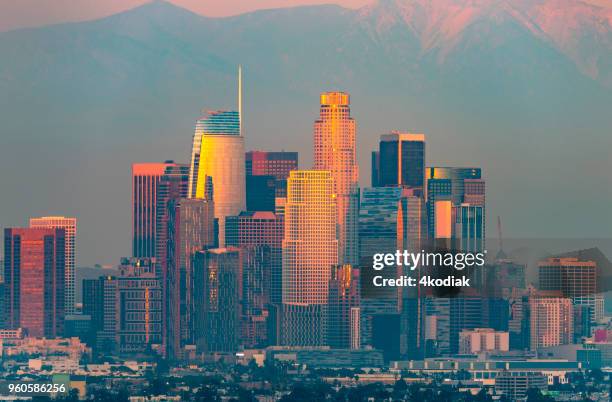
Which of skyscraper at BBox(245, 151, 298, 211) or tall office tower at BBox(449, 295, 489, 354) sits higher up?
skyscraper at BBox(245, 151, 298, 211)

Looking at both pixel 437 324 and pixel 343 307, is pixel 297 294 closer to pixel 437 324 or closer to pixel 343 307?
pixel 343 307

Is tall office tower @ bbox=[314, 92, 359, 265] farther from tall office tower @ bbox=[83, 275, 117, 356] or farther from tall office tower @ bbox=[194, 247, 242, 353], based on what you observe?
tall office tower @ bbox=[83, 275, 117, 356]

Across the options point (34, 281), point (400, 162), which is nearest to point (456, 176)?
point (400, 162)

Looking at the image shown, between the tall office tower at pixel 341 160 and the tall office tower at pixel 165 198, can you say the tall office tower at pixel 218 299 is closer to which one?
the tall office tower at pixel 165 198

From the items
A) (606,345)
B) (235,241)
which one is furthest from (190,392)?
(235,241)

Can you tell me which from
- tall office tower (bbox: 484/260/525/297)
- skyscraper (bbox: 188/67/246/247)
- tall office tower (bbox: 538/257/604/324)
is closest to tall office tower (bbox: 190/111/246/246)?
skyscraper (bbox: 188/67/246/247)

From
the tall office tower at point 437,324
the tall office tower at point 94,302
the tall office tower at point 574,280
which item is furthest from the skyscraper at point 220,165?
the tall office tower at point 574,280
